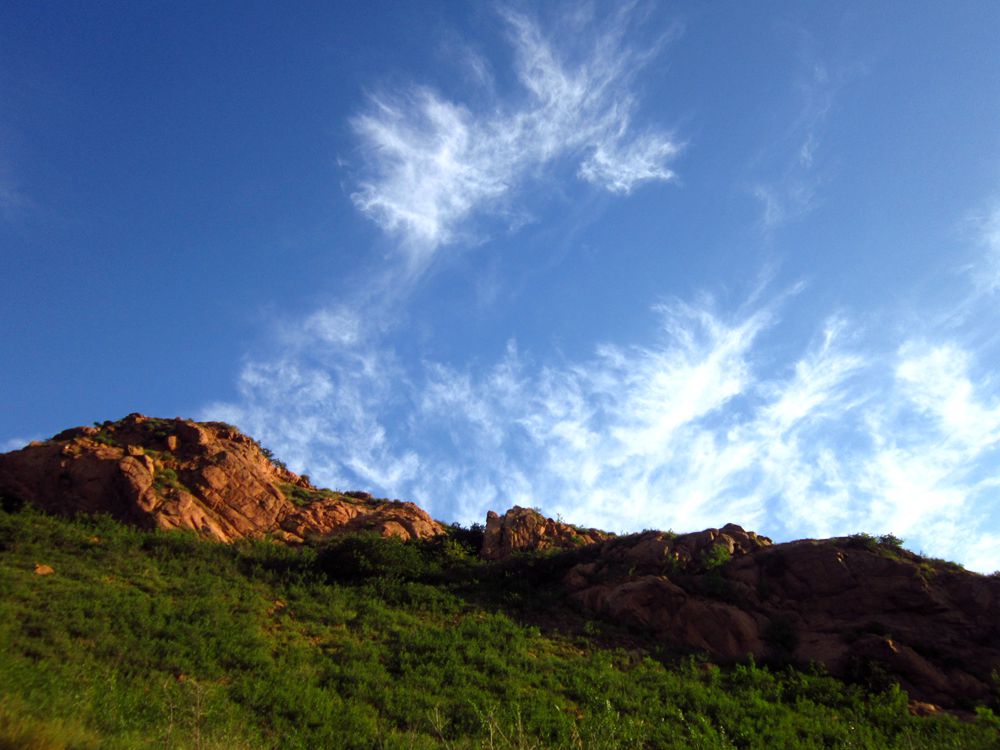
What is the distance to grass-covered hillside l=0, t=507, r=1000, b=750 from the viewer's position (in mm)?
11266

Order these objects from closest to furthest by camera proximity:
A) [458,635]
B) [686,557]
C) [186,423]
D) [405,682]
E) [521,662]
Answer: [405,682] → [521,662] → [458,635] → [686,557] → [186,423]

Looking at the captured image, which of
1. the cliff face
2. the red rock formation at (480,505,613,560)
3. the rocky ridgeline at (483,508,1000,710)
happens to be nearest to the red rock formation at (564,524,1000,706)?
the rocky ridgeline at (483,508,1000,710)

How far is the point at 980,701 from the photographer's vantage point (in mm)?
17375

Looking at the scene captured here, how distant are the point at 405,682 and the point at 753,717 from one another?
310 inches

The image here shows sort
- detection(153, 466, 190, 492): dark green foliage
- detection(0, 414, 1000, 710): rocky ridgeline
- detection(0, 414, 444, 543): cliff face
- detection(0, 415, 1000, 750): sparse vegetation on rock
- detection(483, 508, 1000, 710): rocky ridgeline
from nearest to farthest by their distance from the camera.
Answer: detection(0, 415, 1000, 750): sparse vegetation on rock
detection(483, 508, 1000, 710): rocky ridgeline
detection(0, 414, 1000, 710): rocky ridgeline
detection(0, 414, 444, 543): cliff face
detection(153, 466, 190, 492): dark green foliage

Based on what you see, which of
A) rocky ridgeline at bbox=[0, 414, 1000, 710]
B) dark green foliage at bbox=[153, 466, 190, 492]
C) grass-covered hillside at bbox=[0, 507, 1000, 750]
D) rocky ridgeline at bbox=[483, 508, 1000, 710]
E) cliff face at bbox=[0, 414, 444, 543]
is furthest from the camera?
dark green foliage at bbox=[153, 466, 190, 492]

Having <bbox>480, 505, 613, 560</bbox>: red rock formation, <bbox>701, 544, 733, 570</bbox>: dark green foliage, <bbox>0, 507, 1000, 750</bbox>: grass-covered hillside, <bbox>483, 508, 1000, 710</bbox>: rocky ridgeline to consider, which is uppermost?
<bbox>480, 505, 613, 560</bbox>: red rock formation

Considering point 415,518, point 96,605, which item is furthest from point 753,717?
point 415,518

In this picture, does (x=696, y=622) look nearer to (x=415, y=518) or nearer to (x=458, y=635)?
(x=458, y=635)

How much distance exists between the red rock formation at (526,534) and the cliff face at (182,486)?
10.8 feet

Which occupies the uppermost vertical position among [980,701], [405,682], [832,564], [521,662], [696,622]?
[832,564]

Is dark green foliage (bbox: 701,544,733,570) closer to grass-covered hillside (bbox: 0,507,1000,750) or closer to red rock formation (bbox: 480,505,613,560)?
grass-covered hillside (bbox: 0,507,1000,750)

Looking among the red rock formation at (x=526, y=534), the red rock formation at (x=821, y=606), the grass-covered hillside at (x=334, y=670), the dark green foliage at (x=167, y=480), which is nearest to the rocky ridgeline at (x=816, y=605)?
the red rock formation at (x=821, y=606)

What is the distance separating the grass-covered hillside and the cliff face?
149cm
